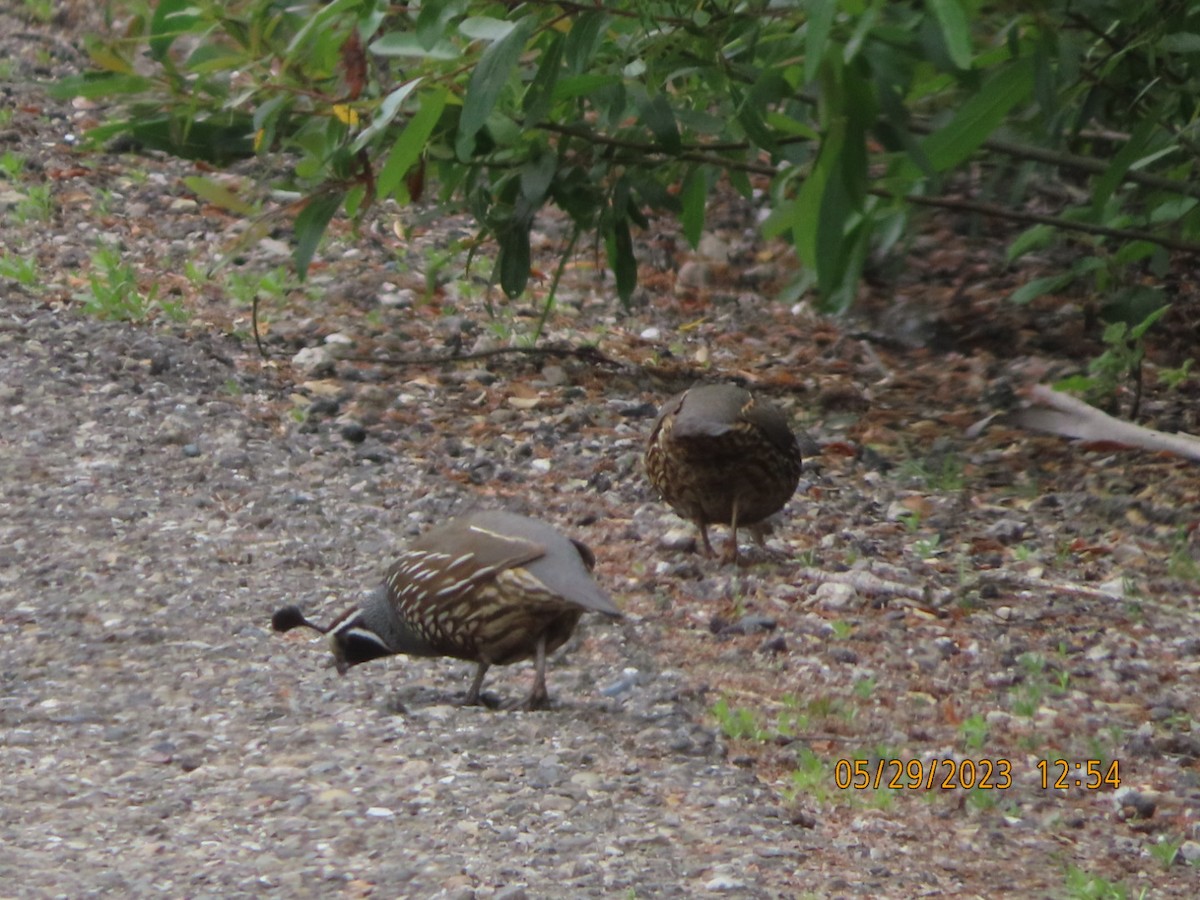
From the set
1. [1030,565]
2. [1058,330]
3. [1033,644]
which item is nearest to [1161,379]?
[1058,330]

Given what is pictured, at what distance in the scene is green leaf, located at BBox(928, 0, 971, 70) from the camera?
2.62 meters

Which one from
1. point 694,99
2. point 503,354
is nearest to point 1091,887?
point 694,99

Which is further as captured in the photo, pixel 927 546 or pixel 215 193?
pixel 927 546

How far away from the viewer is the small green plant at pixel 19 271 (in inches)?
356

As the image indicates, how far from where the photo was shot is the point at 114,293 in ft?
29.4

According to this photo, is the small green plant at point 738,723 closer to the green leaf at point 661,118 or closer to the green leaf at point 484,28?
the green leaf at point 661,118

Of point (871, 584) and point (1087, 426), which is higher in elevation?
point (1087, 426)

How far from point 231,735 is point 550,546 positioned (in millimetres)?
1099

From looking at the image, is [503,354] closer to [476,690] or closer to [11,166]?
[11,166]

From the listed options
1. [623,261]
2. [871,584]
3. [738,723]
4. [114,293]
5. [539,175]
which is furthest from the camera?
[114,293]

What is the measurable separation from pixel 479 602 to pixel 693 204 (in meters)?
1.37

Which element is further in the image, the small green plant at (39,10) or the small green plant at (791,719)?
the small green plant at (39,10)

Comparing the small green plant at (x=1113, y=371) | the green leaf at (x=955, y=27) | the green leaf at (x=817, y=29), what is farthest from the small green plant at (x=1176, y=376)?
the green leaf at (x=817, y=29)
